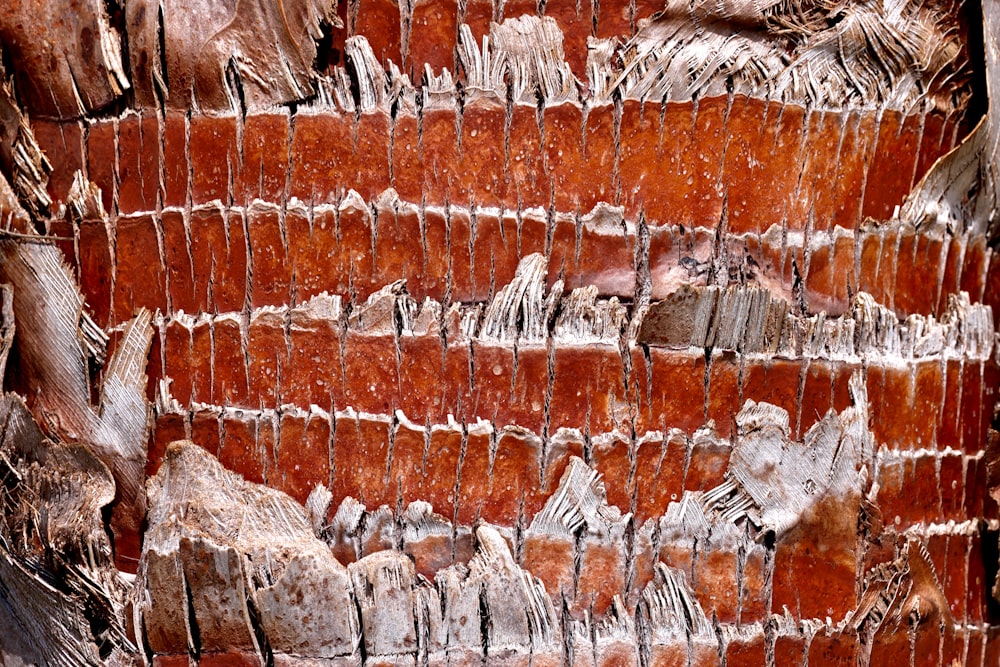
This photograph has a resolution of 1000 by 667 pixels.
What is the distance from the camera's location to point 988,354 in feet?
4.17

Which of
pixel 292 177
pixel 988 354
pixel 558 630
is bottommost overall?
pixel 558 630

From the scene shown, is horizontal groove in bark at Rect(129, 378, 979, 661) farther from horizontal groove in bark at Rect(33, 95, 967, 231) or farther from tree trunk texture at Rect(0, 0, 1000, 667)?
horizontal groove in bark at Rect(33, 95, 967, 231)

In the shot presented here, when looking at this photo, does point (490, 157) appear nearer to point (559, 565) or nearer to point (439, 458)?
point (439, 458)

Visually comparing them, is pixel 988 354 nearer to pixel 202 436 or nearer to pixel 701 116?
pixel 701 116

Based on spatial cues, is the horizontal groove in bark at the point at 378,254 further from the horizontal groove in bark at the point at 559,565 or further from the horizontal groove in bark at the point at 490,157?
the horizontal groove in bark at the point at 559,565

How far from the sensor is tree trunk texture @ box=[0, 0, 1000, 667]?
1097 millimetres

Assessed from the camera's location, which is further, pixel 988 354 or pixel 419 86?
pixel 988 354

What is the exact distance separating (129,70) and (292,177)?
243mm

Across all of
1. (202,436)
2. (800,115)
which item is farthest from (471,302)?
(800,115)

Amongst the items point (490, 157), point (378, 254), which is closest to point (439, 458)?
point (378, 254)

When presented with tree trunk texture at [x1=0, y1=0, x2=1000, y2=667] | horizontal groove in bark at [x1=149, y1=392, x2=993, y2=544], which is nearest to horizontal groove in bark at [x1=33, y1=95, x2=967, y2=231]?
tree trunk texture at [x1=0, y1=0, x2=1000, y2=667]

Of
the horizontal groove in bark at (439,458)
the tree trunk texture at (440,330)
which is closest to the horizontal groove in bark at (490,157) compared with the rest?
the tree trunk texture at (440,330)

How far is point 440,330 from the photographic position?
43.4 inches

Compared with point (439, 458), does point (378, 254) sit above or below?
above
